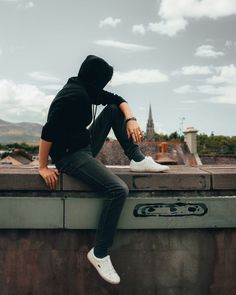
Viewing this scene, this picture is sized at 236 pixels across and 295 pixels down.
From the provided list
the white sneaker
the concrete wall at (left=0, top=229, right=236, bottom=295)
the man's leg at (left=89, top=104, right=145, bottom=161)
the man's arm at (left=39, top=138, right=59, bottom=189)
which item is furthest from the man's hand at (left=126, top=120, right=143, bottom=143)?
the white sneaker

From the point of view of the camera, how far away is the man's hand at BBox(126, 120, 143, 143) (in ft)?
12.0

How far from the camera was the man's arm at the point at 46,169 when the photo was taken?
136 inches

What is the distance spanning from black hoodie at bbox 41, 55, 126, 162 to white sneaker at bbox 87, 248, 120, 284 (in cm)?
96

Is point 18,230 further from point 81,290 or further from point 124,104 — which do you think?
point 124,104

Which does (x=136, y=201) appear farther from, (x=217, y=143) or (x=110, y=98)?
(x=217, y=143)

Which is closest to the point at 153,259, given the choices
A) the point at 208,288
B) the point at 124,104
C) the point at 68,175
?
the point at 208,288

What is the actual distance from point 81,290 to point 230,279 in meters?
1.42

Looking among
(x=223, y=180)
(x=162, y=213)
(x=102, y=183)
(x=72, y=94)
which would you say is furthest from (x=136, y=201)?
(x=72, y=94)

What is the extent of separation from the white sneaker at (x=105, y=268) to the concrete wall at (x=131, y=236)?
221 mm

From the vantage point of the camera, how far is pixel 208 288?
3.74m

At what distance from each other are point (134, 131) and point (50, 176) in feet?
2.87

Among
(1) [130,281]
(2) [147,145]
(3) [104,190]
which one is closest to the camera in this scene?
(3) [104,190]

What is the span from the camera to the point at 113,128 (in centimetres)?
388

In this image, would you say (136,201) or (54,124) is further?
(136,201)
